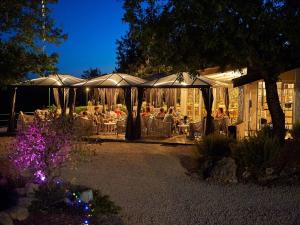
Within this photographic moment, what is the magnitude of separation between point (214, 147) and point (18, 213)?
5.92 metres

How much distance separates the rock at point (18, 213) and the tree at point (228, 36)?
5728 millimetres

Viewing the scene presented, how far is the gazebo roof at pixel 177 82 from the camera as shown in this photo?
15.4 meters

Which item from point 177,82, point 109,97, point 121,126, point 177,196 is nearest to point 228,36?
point 177,196

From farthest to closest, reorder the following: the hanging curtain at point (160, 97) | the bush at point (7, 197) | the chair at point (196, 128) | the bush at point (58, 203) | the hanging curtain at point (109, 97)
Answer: the hanging curtain at point (160, 97) < the hanging curtain at point (109, 97) < the chair at point (196, 128) < the bush at point (58, 203) < the bush at point (7, 197)

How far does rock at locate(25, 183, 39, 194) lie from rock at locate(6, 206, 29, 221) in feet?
2.77

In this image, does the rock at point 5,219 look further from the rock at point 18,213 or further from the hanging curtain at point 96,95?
the hanging curtain at point 96,95

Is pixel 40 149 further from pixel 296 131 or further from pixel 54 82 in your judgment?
pixel 54 82

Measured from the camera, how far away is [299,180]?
29.5ft

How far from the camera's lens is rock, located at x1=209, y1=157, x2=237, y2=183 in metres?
9.15

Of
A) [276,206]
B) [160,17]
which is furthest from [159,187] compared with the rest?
[160,17]

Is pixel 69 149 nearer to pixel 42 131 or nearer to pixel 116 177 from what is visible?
pixel 42 131

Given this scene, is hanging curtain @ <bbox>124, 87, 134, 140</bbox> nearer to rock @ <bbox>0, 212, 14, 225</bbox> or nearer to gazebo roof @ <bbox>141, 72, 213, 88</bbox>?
gazebo roof @ <bbox>141, 72, 213, 88</bbox>

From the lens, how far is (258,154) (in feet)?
30.3

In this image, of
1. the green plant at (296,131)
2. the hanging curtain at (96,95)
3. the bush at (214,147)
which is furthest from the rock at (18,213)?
the hanging curtain at (96,95)
